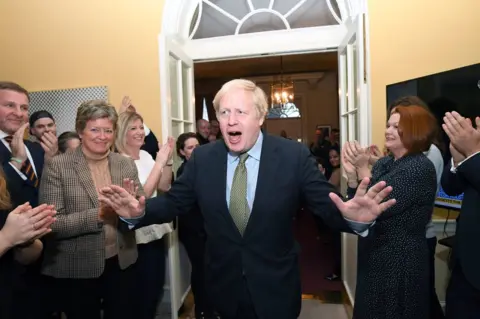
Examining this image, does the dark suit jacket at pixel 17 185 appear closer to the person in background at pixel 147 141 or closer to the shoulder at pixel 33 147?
the shoulder at pixel 33 147

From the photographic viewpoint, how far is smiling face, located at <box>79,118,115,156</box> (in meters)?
1.86

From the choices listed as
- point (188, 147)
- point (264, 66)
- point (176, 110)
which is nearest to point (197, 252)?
point (188, 147)

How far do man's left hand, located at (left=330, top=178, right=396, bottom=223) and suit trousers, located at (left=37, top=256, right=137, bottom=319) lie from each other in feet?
4.28

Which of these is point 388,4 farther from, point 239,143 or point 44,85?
point 44,85

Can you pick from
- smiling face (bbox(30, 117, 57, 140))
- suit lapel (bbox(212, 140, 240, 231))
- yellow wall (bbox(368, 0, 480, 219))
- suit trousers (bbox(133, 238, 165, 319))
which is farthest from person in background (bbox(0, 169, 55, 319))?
yellow wall (bbox(368, 0, 480, 219))

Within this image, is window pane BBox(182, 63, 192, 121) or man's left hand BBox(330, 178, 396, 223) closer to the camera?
man's left hand BBox(330, 178, 396, 223)

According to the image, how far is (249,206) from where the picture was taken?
1.39 m

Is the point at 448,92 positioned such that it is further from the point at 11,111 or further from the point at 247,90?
the point at 11,111

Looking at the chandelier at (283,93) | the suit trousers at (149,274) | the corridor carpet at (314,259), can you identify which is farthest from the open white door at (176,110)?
the chandelier at (283,93)

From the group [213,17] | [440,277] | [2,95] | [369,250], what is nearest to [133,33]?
[213,17]

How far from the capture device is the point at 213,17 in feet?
10.6

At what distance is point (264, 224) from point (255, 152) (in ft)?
0.97

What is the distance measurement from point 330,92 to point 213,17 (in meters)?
5.80

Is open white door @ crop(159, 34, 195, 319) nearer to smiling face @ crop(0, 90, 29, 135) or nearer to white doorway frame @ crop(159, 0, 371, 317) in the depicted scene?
white doorway frame @ crop(159, 0, 371, 317)
